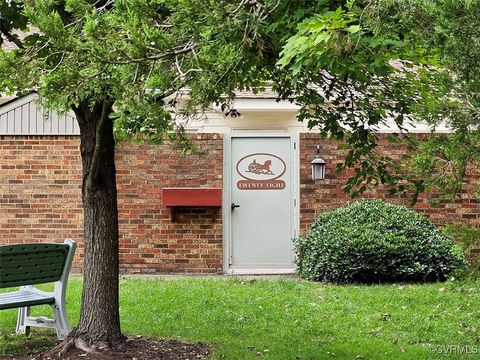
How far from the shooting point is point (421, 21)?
3.22 m

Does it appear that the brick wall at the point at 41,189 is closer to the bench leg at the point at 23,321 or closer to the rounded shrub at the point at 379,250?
the rounded shrub at the point at 379,250

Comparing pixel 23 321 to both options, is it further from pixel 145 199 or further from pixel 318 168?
pixel 318 168

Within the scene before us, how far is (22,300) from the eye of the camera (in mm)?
5938

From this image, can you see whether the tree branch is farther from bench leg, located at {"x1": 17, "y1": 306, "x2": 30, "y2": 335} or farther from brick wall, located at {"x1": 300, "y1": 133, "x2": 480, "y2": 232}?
brick wall, located at {"x1": 300, "y1": 133, "x2": 480, "y2": 232}

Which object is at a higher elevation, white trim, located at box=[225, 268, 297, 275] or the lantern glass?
the lantern glass

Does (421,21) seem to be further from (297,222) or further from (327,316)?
(297,222)

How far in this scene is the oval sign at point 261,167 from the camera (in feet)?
36.3

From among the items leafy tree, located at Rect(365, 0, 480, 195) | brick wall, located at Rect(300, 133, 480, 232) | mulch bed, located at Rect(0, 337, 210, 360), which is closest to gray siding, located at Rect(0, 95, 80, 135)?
brick wall, located at Rect(300, 133, 480, 232)

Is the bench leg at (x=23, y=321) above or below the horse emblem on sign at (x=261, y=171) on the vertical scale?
below

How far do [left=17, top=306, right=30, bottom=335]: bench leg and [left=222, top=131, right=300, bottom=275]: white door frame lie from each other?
4.79 meters

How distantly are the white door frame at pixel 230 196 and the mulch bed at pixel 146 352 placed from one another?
487cm

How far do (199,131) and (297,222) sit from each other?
220 cm

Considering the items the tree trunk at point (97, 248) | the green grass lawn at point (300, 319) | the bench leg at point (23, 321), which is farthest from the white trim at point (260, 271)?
the tree trunk at point (97, 248)

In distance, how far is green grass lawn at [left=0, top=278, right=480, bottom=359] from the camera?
5.98m
